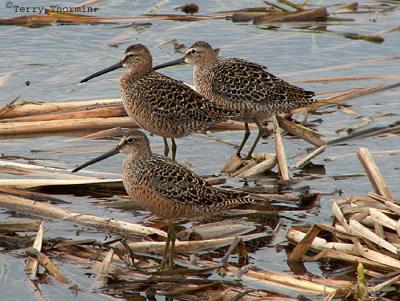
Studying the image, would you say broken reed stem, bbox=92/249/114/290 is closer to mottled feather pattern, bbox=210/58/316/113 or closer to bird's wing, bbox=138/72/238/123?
bird's wing, bbox=138/72/238/123

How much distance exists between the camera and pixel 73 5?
13781mm

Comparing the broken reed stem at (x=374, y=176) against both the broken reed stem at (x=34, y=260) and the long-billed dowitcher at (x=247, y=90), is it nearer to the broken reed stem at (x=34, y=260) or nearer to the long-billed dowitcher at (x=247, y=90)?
the long-billed dowitcher at (x=247, y=90)

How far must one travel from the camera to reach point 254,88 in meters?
10.2

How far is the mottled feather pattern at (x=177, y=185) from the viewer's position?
757 centimetres

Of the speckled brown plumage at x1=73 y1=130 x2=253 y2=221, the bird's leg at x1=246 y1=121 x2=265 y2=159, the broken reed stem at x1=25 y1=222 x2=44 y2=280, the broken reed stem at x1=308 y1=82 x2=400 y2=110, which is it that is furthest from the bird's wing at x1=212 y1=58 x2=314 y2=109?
the broken reed stem at x1=25 y1=222 x2=44 y2=280

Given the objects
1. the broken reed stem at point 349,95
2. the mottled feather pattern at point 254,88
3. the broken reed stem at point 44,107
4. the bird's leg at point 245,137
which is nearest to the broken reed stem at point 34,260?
the bird's leg at point 245,137

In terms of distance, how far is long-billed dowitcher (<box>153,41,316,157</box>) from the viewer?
33.2 feet

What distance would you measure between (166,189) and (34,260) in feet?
3.48

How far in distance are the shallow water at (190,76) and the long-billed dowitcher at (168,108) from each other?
320mm

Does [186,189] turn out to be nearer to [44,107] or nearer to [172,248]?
[172,248]

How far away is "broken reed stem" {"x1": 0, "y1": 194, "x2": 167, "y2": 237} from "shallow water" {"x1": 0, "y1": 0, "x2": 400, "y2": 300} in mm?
78

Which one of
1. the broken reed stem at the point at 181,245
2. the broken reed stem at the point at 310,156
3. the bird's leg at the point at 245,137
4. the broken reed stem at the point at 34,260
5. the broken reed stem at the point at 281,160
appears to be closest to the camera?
the broken reed stem at the point at 34,260

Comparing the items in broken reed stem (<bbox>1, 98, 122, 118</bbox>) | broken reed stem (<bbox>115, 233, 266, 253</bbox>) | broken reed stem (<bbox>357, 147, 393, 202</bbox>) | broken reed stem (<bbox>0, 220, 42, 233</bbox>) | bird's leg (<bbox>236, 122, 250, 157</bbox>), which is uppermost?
broken reed stem (<bbox>357, 147, 393, 202</bbox>)

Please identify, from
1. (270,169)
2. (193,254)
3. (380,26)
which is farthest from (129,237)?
(380,26)
